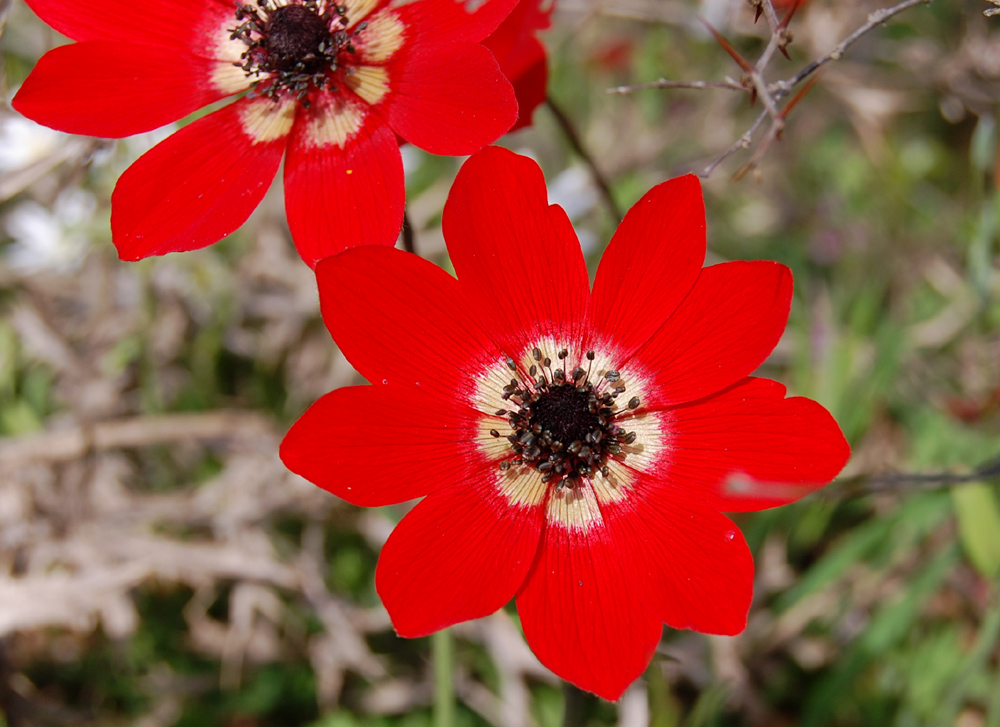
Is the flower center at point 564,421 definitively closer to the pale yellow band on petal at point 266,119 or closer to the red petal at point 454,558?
the red petal at point 454,558

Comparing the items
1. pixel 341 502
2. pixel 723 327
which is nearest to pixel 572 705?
pixel 723 327

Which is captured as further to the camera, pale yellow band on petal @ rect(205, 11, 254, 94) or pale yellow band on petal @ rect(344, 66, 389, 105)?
pale yellow band on petal @ rect(205, 11, 254, 94)

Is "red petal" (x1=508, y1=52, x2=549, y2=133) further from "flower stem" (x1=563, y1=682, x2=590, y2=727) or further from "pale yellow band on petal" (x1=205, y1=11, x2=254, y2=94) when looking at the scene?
"flower stem" (x1=563, y1=682, x2=590, y2=727)

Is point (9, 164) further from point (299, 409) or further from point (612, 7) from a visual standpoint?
point (612, 7)

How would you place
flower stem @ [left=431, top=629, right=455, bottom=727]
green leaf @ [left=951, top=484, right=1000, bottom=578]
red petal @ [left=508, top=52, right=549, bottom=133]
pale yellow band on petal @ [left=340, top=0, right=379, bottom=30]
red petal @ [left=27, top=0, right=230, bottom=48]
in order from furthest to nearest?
1. green leaf @ [left=951, top=484, right=1000, bottom=578]
2. flower stem @ [left=431, top=629, right=455, bottom=727]
3. red petal @ [left=508, top=52, right=549, bottom=133]
4. pale yellow band on petal @ [left=340, top=0, right=379, bottom=30]
5. red petal @ [left=27, top=0, right=230, bottom=48]

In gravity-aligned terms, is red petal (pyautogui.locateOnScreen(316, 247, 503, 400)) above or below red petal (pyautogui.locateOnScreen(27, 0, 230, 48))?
below

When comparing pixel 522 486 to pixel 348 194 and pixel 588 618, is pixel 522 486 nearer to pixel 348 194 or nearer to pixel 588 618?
pixel 588 618

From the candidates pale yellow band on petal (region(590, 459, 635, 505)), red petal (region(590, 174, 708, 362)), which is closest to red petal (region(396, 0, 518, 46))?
red petal (region(590, 174, 708, 362))
